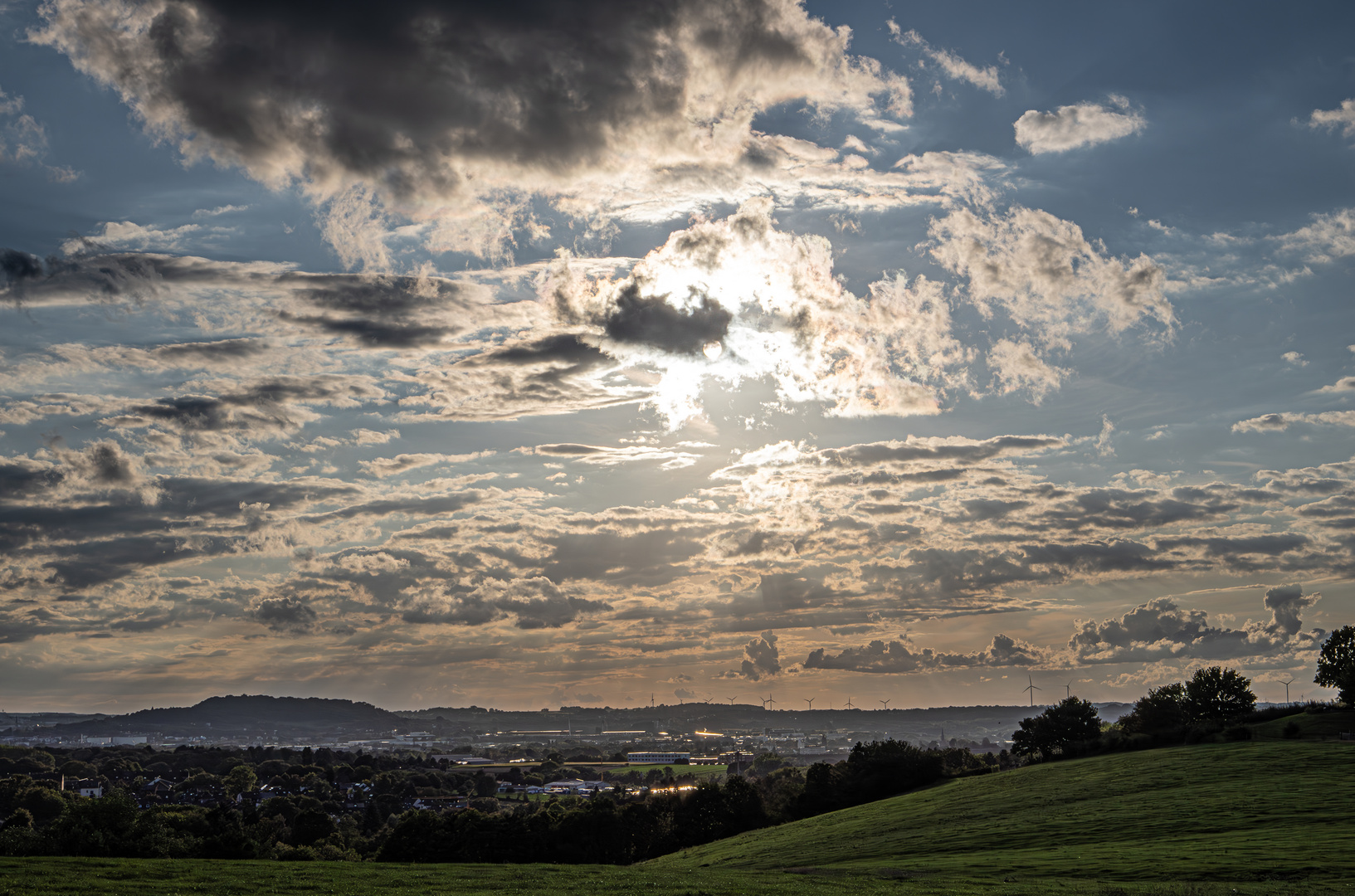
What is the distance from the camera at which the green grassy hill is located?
51906 millimetres

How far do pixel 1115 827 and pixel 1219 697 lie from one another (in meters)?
110

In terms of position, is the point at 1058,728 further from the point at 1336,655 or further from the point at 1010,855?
the point at 1010,855

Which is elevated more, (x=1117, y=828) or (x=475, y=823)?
(x=1117, y=828)

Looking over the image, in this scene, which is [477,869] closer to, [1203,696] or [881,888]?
[881,888]

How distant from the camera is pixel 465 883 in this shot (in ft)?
142

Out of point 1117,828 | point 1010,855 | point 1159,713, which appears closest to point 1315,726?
point 1159,713

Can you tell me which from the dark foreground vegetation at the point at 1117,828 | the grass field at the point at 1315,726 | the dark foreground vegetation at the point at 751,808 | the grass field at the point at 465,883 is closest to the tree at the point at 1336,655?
the dark foreground vegetation at the point at 751,808

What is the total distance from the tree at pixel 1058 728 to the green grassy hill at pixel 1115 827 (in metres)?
43.1

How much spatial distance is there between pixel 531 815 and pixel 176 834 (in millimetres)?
47574

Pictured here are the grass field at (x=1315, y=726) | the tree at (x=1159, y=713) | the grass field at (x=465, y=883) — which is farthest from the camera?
the tree at (x=1159, y=713)

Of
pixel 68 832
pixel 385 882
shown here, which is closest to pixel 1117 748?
pixel 385 882

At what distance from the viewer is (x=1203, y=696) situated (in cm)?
15725

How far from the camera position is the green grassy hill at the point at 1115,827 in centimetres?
5191

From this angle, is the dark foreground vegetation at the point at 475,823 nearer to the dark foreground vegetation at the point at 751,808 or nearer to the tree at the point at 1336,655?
the dark foreground vegetation at the point at 751,808
